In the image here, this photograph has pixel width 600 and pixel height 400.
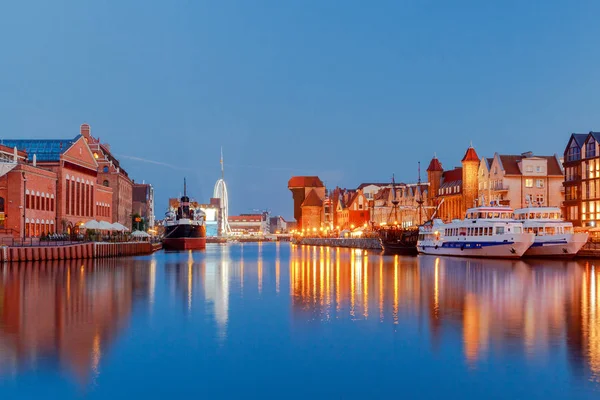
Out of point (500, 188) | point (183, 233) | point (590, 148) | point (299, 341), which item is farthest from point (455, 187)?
point (299, 341)

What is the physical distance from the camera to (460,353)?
19.1 metres

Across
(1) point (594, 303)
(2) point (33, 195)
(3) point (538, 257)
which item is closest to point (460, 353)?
(1) point (594, 303)

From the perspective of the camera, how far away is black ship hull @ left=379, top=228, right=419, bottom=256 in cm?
9400

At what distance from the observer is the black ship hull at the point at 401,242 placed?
308 feet

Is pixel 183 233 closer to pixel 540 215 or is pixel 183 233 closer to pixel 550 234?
pixel 540 215

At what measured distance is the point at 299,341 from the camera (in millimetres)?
21094

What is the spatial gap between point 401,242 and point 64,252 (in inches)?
1876

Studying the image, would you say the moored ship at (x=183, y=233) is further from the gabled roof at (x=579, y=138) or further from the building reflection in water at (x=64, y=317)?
the building reflection in water at (x=64, y=317)

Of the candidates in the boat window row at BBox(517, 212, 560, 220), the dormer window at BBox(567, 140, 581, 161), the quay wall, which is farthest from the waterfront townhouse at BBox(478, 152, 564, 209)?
the quay wall

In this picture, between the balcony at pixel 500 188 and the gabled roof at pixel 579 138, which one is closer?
the gabled roof at pixel 579 138

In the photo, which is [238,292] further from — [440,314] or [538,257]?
[538,257]

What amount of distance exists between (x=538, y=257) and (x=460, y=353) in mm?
56619

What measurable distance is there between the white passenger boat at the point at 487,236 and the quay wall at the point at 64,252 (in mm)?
37560

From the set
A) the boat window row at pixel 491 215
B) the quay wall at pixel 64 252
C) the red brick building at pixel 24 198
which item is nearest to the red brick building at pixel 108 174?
the red brick building at pixel 24 198
